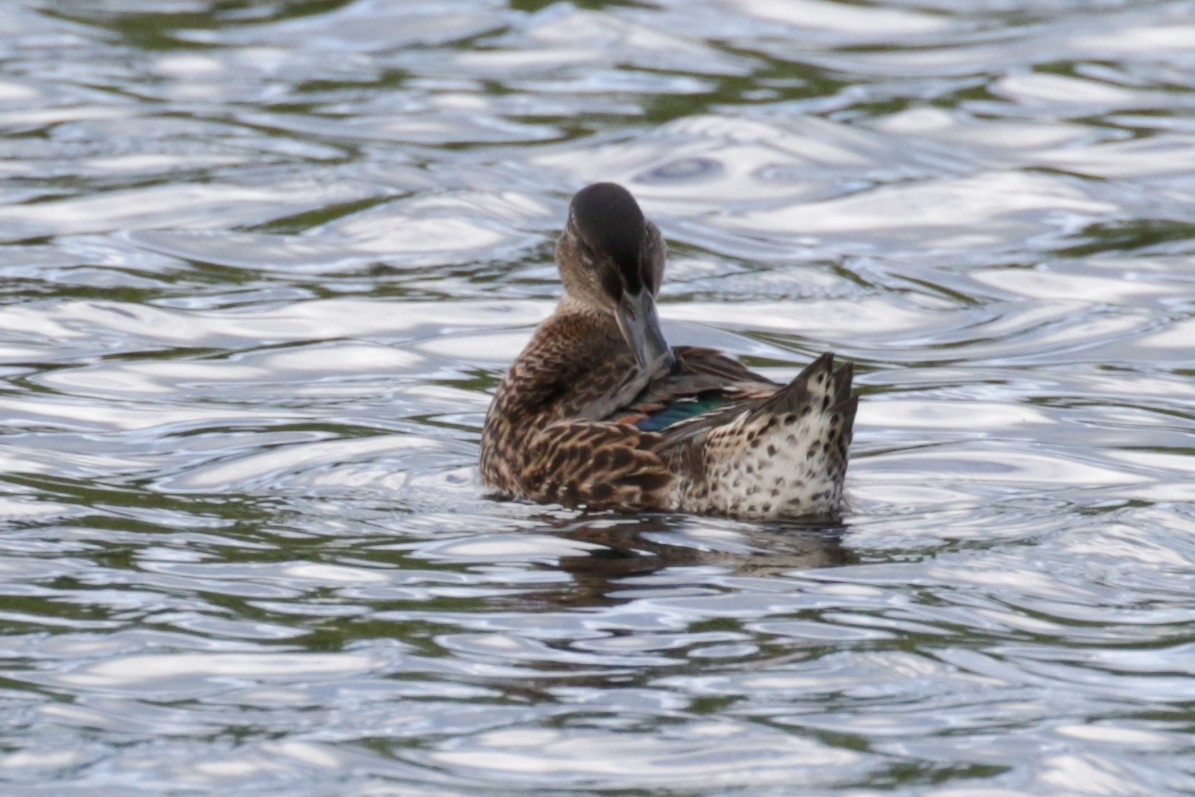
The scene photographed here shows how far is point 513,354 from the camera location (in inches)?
478

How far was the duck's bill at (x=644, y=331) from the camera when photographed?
356 inches

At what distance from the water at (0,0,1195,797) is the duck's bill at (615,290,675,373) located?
762 mm

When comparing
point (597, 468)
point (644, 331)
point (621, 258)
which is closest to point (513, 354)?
point (621, 258)

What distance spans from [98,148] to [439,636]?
10.1 metres

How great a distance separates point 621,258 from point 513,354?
2798 millimetres

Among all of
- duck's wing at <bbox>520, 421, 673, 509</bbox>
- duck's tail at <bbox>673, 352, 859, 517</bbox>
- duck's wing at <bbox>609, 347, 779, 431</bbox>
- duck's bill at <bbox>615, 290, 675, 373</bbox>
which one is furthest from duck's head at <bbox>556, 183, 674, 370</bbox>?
duck's tail at <bbox>673, 352, 859, 517</bbox>

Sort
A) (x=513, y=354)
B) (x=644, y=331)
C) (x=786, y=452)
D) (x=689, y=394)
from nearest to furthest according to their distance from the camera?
(x=786, y=452), (x=689, y=394), (x=644, y=331), (x=513, y=354)

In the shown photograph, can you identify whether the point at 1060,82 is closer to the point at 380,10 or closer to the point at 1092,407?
the point at 380,10

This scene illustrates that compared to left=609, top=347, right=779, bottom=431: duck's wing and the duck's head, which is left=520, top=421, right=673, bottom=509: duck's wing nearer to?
left=609, top=347, right=779, bottom=431: duck's wing

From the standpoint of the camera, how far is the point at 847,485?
30.2 ft

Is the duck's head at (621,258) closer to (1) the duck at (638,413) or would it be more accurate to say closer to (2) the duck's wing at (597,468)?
(1) the duck at (638,413)

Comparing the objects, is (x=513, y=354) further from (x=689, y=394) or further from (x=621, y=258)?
(x=689, y=394)

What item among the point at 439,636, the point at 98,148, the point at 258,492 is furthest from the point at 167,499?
the point at 98,148

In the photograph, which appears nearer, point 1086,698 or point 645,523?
point 1086,698
